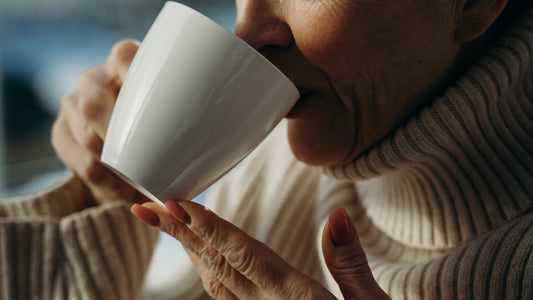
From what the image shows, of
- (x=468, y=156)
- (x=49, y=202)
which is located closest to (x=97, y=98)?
(x=49, y=202)

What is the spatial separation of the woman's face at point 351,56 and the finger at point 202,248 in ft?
0.69

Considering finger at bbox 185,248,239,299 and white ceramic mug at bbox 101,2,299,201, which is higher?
white ceramic mug at bbox 101,2,299,201

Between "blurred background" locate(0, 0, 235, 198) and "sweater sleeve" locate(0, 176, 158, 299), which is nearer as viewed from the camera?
"sweater sleeve" locate(0, 176, 158, 299)

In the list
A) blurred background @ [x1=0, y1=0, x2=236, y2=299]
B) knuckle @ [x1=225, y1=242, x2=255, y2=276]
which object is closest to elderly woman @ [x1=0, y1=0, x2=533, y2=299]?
knuckle @ [x1=225, y1=242, x2=255, y2=276]

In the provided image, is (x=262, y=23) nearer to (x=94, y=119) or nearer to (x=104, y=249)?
(x=94, y=119)

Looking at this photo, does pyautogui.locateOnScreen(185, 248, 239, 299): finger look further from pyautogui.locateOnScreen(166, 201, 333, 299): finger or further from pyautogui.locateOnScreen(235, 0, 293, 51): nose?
pyautogui.locateOnScreen(235, 0, 293, 51): nose

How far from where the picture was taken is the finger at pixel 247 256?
486 millimetres

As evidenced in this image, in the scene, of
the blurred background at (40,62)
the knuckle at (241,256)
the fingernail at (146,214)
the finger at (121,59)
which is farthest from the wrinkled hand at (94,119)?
the blurred background at (40,62)

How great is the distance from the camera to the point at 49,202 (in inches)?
34.2

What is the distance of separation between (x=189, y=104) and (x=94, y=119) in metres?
0.31

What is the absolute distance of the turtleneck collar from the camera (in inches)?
25.4

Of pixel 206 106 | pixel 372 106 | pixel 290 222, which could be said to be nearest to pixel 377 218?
pixel 290 222

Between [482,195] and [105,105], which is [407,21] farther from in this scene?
[105,105]

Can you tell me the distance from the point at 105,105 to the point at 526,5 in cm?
61
